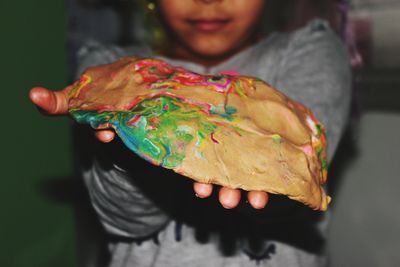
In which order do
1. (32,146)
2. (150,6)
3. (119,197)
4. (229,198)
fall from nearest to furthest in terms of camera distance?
(229,198) → (119,197) → (150,6) → (32,146)

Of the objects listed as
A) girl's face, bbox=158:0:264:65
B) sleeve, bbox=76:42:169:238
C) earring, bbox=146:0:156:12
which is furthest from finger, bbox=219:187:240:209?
earring, bbox=146:0:156:12

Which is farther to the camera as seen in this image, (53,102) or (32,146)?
(32,146)

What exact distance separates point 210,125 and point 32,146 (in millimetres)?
535

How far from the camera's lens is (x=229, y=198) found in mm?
312

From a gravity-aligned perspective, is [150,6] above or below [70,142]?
above

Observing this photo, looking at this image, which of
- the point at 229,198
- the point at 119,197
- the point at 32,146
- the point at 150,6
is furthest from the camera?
the point at 32,146

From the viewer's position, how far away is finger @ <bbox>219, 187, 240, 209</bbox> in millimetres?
312

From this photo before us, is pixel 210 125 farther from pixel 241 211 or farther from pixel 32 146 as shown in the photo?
pixel 32 146

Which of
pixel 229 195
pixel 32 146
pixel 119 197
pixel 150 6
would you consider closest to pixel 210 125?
pixel 229 195

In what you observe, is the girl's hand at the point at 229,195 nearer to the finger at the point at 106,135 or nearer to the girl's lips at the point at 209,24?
the finger at the point at 106,135

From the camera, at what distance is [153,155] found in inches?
12.4

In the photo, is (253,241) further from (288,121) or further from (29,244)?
(29,244)

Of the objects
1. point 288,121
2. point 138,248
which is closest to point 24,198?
point 138,248

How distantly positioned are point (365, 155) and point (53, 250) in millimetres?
524
